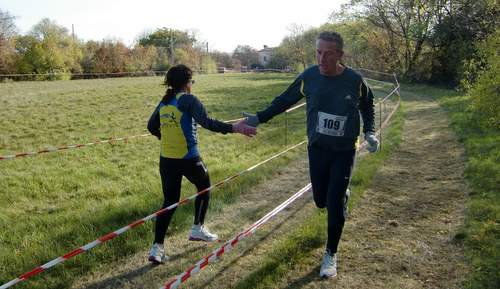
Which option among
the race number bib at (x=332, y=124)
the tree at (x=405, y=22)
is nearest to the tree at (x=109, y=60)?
the tree at (x=405, y=22)

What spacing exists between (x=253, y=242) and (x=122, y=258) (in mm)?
1434

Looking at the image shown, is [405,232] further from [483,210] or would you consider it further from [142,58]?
[142,58]

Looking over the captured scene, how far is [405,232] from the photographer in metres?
4.81

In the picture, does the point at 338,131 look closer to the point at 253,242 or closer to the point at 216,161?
the point at 253,242

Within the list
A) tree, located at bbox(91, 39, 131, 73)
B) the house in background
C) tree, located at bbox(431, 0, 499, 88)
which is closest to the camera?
tree, located at bbox(431, 0, 499, 88)

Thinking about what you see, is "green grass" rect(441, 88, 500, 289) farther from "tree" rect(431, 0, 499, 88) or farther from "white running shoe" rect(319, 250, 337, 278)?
"tree" rect(431, 0, 499, 88)

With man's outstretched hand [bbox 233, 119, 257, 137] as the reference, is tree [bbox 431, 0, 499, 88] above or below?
above

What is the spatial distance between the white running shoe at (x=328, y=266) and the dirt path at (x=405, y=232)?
7 cm

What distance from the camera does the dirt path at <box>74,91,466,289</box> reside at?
3.81 metres

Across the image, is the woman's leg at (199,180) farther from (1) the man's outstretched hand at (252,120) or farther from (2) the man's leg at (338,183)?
(2) the man's leg at (338,183)

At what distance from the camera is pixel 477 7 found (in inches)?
961

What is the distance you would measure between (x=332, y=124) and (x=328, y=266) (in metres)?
1.34

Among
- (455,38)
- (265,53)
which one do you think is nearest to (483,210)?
(455,38)

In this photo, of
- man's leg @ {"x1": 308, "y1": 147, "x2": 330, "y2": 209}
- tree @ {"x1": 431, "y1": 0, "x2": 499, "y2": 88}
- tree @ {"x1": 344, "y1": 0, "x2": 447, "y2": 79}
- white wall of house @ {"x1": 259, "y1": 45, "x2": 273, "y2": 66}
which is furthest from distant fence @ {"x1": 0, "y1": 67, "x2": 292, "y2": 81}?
white wall of house @ {"x1": 259, "y1": 45, "x2": 273, "y2": 66}
